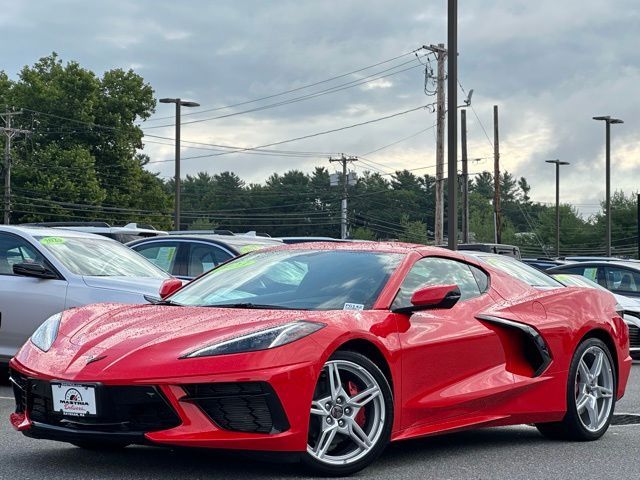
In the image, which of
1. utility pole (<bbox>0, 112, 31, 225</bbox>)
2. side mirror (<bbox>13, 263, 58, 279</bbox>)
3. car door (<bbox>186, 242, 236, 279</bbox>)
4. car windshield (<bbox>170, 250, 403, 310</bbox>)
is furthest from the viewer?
utility pole (<bbox>0, 112, 31, 225</bbox>)

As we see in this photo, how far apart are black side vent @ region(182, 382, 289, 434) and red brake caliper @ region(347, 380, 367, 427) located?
50cm

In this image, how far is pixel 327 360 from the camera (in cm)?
533

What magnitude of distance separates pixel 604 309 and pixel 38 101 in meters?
62.4

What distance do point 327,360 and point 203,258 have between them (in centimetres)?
877

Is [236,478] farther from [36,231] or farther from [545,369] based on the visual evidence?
[36,231]

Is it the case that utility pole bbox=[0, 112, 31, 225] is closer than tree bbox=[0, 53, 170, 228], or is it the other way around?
utility pole bbox=[0, 112, 31, 225]

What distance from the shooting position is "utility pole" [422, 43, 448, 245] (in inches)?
1433

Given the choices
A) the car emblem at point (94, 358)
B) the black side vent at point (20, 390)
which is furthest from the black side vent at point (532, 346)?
the black side vent at point (20, 390)

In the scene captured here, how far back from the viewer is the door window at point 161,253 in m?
14.2

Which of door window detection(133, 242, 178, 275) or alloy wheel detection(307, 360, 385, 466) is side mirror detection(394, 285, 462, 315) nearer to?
alloy wheel detection(307, 360, 385, 466)

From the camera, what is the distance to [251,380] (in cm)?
504

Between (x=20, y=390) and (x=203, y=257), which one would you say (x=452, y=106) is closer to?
(x=203, y=257)

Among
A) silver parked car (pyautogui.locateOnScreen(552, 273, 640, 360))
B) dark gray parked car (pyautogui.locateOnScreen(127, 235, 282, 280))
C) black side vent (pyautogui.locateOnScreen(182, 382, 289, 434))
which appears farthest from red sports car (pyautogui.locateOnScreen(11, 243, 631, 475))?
silver parked car (pyautogui.locateOnScreen(552, 273, 640, 360))

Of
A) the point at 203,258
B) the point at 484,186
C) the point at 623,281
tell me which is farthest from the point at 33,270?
the point at 484,186
